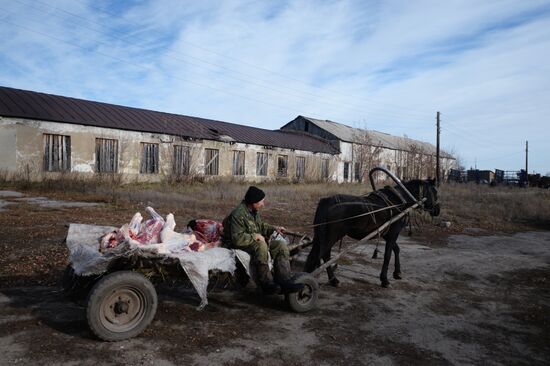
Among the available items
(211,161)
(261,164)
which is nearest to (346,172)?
(261,164)

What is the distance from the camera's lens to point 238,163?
86.5 feet

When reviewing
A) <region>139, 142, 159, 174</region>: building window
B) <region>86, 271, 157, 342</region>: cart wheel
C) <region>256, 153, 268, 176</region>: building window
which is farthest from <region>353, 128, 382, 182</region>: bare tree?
<region>86, 271, 157, 342</region>: cart wheel

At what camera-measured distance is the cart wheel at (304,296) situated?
4.62 m

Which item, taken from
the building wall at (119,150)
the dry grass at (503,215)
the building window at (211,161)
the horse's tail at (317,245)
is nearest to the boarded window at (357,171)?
the building wall at (119,150)

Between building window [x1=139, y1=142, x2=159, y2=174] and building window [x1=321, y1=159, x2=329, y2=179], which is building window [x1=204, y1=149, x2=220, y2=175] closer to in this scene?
building window [x1=139, y1=142, x2=159, y2=174]

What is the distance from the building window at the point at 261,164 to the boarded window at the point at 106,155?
403 inches

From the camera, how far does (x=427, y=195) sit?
22.8 ft

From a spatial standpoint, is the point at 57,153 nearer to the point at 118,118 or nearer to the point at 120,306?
the point at 118,118

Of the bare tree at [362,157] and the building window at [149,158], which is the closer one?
the building window at [149,158]

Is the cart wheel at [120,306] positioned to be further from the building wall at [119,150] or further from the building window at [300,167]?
the building window at [300,167]

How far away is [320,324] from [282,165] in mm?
25814

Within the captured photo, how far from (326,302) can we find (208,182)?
62.6 ft

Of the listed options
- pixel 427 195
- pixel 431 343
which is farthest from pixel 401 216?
pixel 431 343

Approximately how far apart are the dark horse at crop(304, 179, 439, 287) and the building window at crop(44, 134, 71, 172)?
1635cm
